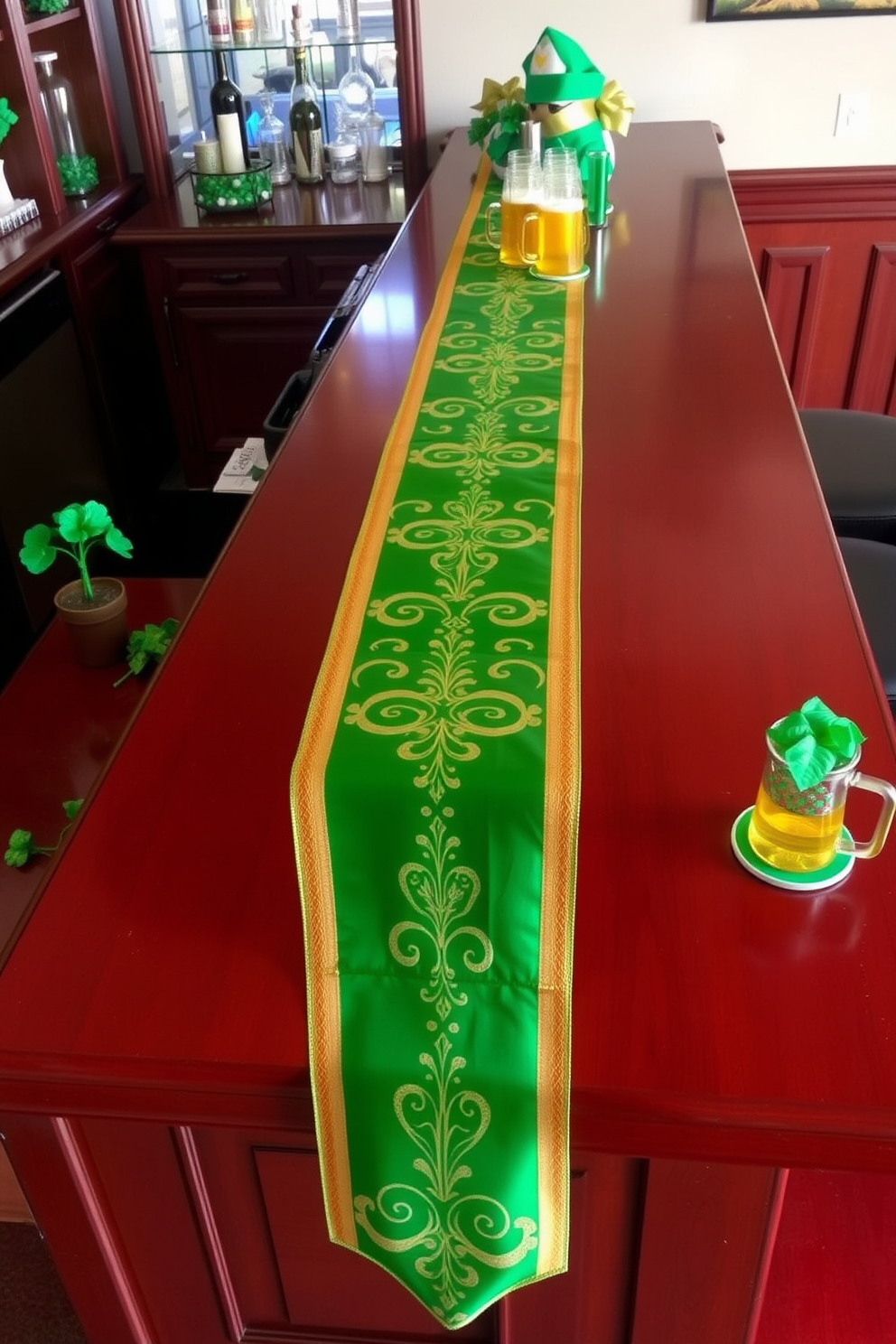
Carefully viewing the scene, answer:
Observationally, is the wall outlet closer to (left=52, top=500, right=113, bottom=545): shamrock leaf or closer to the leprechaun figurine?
the leprechaun figurine

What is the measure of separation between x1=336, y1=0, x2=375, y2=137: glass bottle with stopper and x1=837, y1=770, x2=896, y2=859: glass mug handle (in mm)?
2764

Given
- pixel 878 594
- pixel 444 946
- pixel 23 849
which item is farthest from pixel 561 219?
pixel 444 946

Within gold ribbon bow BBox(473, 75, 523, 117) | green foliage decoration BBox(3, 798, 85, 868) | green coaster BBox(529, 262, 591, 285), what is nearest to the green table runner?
green foliage decoration BBox(3, 798, 85, 868)

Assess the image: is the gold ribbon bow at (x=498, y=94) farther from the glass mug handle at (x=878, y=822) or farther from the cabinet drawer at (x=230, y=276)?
the glass mug handle at (x=878, y=822)

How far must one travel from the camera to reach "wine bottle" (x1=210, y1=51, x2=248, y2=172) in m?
2.86

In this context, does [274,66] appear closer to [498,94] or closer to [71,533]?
[498,94]

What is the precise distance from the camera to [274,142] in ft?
10.2

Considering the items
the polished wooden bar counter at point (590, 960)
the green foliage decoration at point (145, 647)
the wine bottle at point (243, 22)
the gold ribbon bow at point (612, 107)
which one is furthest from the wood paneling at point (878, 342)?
the green foliage decoration at point (145, 647)

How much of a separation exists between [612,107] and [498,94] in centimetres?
30

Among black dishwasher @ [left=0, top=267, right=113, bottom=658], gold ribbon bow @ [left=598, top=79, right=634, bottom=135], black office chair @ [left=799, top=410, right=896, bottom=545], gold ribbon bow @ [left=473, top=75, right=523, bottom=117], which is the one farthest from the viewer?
black dishwasher @ [left=0, top=267, right=113, bottom=658]

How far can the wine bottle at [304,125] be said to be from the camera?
2.93 m

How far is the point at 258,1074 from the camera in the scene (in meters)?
0.69

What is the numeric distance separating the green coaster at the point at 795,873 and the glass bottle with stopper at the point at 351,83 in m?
2.76

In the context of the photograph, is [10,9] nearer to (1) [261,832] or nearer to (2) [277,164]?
(2) [277,164]
